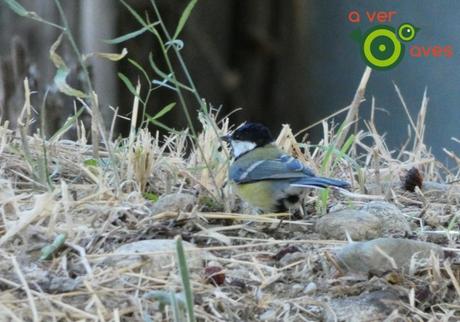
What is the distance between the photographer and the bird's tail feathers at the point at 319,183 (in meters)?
3.06

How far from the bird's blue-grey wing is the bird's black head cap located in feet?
0.77

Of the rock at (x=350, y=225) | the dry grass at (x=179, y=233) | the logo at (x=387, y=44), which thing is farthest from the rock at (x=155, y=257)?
the logo at (x=387, y=44)

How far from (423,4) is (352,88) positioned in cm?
69

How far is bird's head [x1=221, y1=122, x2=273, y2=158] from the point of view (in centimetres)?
360

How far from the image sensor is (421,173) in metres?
3.82

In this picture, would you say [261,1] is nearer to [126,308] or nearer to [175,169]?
[175,169]

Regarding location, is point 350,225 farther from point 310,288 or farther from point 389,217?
point 310,288

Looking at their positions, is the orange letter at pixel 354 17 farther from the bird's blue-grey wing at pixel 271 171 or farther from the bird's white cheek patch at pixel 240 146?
the bird's blue-grey wing at pixel 271 171

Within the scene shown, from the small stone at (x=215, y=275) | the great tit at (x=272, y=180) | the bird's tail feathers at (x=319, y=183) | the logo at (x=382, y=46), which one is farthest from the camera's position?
the logo at (x=382, y=46)

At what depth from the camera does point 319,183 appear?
10.2 ft

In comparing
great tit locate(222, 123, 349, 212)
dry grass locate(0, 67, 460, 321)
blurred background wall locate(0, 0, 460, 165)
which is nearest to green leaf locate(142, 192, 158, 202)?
dry grass locate(0, 67, 460, 321)

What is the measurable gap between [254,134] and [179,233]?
2.71ft

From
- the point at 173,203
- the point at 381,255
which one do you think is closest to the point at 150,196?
the point at 173,203

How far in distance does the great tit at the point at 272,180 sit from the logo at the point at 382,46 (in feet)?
3.49
